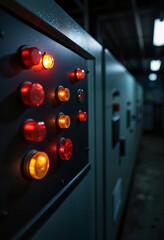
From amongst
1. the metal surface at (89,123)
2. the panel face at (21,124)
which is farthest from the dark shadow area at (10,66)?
the metal surface at (89,123)

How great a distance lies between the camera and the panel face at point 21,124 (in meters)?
0.37

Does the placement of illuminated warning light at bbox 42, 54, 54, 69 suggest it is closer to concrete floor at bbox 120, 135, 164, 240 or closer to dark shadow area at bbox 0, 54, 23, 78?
dark shadow area at bbox 0, 54, 23, 78

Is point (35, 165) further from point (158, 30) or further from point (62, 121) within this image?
point (158, 30)

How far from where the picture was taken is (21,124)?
0.41m

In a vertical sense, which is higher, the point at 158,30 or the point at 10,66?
the point at 158,30

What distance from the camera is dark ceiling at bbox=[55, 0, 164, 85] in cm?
184

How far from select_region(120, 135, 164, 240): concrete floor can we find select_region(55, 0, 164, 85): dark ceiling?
76.1 inches

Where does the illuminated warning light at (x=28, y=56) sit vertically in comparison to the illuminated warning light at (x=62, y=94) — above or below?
above

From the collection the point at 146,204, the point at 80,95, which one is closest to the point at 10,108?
the point at 80,95

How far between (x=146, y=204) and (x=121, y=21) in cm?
262

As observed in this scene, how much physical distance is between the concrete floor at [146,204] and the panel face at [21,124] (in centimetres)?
168

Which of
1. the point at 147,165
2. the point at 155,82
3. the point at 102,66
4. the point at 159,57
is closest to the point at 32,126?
the point at 102,66

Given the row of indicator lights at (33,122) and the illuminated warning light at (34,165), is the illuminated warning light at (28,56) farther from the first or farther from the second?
the illuminated warning light at (34,165)

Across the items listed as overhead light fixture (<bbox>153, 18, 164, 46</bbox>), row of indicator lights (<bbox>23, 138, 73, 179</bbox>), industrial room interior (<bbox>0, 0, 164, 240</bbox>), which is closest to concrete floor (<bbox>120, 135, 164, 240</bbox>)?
industrial room interior (<bbox>0, 0, 164, 240</bbox>)
